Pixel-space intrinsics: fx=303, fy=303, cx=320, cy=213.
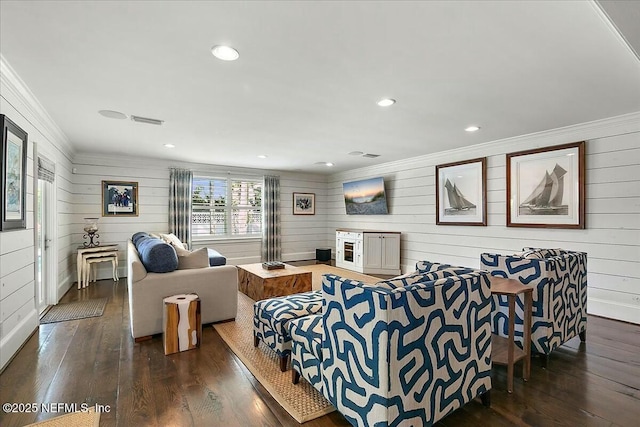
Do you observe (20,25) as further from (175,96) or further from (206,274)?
(206,274)

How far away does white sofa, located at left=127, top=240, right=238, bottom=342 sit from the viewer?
2912 millimetres

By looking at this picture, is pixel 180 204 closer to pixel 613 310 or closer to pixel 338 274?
pixel 338 274

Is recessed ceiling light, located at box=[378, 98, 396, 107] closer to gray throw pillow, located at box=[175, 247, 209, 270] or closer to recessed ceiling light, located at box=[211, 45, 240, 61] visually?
recessed ceiling light, located at box=[211, 45, 240, 61]

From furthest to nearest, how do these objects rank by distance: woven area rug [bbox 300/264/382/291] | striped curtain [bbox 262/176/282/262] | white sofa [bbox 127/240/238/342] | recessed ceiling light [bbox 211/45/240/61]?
striped curtain [bbox 262/176/282/262]
woven area rug [bbox 300/264/382/291]
white sofa [bbox 127/240/238/342]
recessed ceiling light [bbox 211/45/240/61]

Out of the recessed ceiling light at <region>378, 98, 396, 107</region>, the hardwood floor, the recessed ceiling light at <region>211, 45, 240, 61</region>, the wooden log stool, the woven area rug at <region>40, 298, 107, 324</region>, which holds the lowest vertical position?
the hardwood floor

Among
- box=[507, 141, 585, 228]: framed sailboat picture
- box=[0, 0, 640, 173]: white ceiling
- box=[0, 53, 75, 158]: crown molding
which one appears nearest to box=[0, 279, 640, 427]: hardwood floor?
box=[507, 141, 585, 228]: framed sailboat picture

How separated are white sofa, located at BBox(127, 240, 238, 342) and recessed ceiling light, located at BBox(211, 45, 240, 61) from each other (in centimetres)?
208

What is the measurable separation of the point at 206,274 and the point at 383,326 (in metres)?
2.43

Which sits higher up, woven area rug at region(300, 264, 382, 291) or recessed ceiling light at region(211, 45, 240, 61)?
recessed ceiling light at region(211, 45, 240, 61)

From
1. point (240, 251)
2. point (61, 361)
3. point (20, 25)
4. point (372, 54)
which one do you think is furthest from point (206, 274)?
point (240, 251)

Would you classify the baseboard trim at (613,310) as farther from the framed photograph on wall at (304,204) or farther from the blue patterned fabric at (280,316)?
the framed photograph on wall at (304,204)

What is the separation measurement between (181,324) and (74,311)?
6.77 feet

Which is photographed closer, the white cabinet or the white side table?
the white side table

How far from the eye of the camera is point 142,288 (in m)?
2.93
